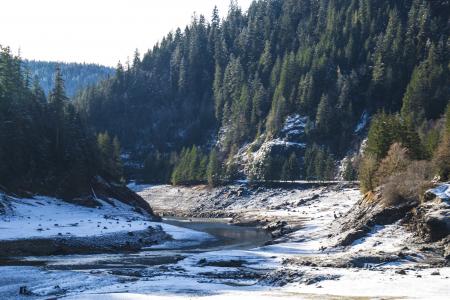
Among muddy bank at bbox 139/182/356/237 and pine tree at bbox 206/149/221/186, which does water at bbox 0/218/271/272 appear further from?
pine tree at bbox 206/149/221/186

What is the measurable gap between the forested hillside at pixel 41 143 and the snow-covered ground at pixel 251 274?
3321 centimetres

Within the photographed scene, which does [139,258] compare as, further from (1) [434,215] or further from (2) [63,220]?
(1) [434,215]

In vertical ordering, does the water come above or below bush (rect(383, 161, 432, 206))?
below

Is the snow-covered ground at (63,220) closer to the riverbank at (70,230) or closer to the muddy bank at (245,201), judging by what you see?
the riverbank at (70,230)

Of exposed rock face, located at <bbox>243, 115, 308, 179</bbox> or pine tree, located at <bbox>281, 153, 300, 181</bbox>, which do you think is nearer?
pine tree, located at <bbox>281, 153, 300, 181</bbox>

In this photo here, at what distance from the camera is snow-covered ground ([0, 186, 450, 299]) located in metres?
33.1

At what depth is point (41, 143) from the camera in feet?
290

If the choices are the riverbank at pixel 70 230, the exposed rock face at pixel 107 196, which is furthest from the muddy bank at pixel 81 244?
the exposed rock face at pixel 107 196

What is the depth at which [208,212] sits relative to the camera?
12112 centimetres

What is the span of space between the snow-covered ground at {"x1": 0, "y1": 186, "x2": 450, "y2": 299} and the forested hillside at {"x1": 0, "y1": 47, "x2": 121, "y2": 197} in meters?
33.2

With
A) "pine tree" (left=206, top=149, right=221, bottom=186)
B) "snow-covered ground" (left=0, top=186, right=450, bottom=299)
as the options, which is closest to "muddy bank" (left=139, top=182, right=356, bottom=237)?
"pine tree" (left=206, top=149, right=221, bottom=186)

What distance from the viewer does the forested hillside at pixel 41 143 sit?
82.5m

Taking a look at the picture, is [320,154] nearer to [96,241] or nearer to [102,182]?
[102,182]

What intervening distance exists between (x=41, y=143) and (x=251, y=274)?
2278 inches
